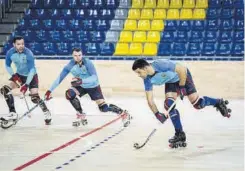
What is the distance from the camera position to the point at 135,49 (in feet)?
45.6

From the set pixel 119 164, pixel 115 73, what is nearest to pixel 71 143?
pixel 119 164

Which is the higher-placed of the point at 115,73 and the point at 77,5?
the point at 77,5

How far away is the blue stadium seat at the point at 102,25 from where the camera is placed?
14.7 meters

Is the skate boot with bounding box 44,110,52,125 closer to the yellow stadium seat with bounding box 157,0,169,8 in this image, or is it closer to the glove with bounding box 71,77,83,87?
the glove with bounding box 71,77,83,87

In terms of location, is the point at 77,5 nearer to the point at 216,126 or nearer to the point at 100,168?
the point at 216,126

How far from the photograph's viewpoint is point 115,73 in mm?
13266

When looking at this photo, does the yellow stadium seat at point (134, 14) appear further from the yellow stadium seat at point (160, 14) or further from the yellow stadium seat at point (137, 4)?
the yellow stadium seat at point (160, 14)

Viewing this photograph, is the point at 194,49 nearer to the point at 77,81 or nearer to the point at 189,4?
the point at 189,4

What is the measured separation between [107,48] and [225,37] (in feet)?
11.0

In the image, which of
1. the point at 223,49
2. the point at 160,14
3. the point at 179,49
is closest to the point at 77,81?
the point at 179,49

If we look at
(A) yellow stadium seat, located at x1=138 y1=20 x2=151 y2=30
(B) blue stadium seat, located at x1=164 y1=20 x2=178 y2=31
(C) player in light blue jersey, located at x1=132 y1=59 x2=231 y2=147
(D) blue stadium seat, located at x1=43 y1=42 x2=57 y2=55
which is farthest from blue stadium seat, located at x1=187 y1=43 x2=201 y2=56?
(C) player in light blue jersey, located at x1=132 y1=59 x2=231 y2=147

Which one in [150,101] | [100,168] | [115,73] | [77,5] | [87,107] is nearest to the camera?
[100,168]

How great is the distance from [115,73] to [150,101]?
817cm

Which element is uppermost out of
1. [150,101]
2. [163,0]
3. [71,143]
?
[163,0]
